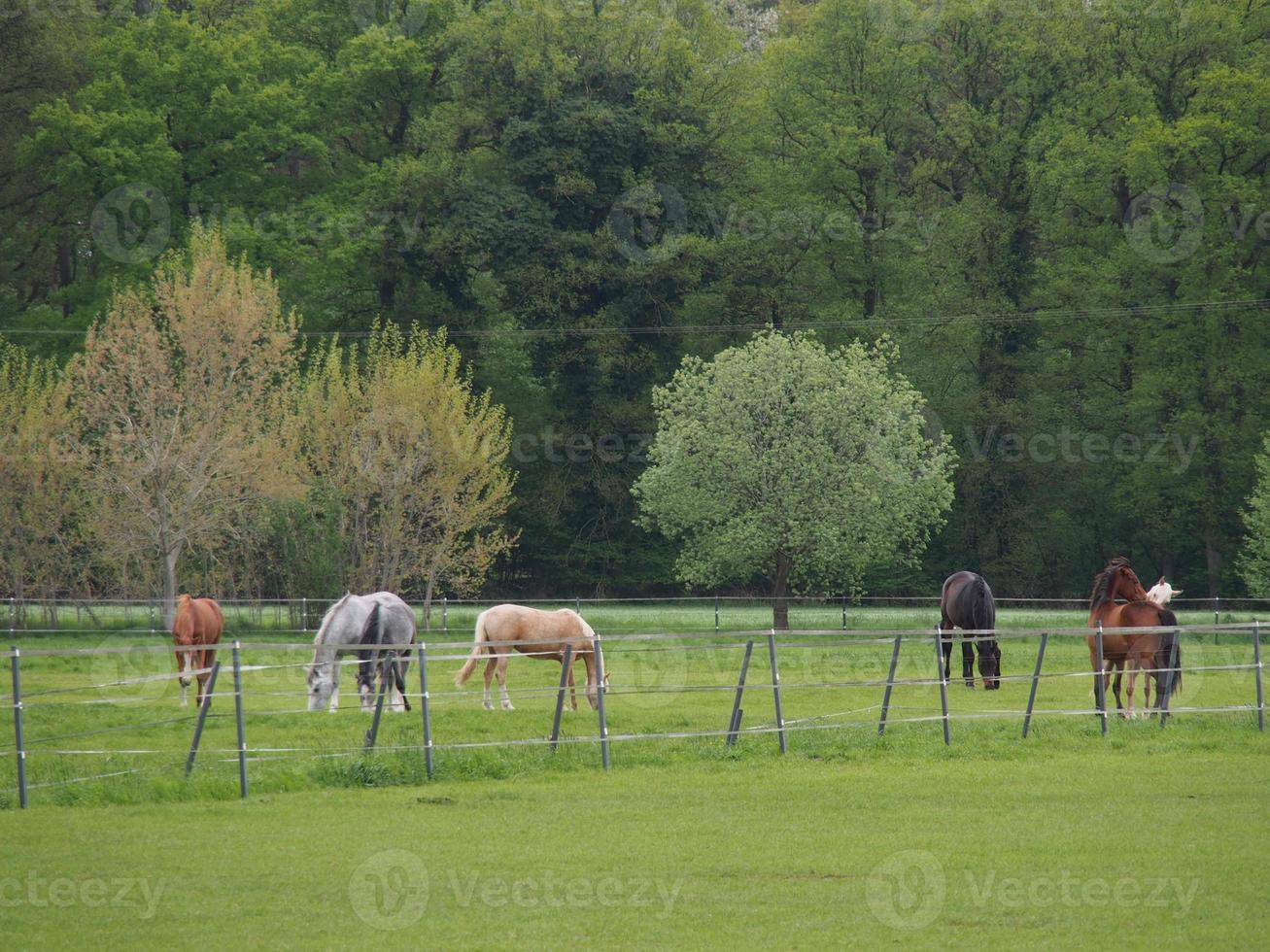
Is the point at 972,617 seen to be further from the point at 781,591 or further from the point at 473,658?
the point at 781,591

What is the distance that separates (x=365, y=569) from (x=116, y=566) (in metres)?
6.49

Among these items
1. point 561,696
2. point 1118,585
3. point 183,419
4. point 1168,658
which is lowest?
point 1168,658

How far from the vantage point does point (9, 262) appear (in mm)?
55312

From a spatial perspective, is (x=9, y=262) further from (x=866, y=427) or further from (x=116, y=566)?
(x=866, y=427)

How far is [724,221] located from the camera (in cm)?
5531

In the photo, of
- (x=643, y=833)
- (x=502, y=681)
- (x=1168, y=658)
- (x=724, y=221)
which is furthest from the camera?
(x=724, y=221)

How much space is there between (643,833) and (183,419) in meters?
30.1

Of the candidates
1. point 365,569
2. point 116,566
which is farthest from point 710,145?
point 116,566

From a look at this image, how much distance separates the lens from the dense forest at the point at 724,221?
4966 cm

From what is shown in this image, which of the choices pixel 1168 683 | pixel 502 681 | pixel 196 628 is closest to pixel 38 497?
pixel 196 628

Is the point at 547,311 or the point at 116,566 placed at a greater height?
the point at 547,311

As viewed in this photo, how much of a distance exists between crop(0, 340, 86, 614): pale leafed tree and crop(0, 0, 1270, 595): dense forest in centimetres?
1114

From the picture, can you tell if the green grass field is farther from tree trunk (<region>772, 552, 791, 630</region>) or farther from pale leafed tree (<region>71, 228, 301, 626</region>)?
tree trunk (<region>772, 552, 791, 630</region>)

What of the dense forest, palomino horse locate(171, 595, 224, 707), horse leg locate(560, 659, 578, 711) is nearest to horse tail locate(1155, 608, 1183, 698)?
horse leg locate(560, 659, 578, 711)
